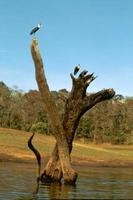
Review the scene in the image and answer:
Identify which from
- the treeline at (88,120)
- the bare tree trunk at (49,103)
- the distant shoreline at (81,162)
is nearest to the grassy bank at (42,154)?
→ the distant shoreline at (81,162)

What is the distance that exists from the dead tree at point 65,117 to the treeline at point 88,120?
8445 cm

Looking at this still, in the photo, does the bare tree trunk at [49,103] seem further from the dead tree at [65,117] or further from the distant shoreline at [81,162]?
the distant shoreline at [81,162]

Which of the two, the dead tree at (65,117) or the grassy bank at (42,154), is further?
the grassy bank at (42,154)

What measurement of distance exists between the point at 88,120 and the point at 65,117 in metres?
92.4

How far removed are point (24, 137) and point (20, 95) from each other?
5642cm

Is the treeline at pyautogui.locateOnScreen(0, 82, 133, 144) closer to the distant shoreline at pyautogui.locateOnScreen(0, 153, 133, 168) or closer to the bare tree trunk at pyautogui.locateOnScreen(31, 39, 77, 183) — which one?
the distant shoreline at pyautogui.locateOnScreen(0, 153, 133, 168)

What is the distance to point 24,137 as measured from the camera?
84.2 metres

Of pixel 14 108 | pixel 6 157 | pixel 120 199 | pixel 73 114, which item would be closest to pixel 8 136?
pixel 6 157

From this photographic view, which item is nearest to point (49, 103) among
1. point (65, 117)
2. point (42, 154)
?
point (65, 117)

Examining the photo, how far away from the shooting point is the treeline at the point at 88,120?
121750mm

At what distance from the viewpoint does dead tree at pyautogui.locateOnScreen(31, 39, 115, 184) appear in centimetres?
3130

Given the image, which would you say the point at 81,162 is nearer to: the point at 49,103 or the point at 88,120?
the point at 49,103

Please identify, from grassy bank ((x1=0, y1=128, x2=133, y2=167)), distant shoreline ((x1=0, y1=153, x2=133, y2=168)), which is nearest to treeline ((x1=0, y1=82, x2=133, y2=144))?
grassy bank ((x1=0, y1=128, x2=133, y2=167))

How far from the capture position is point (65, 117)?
1287 inches
